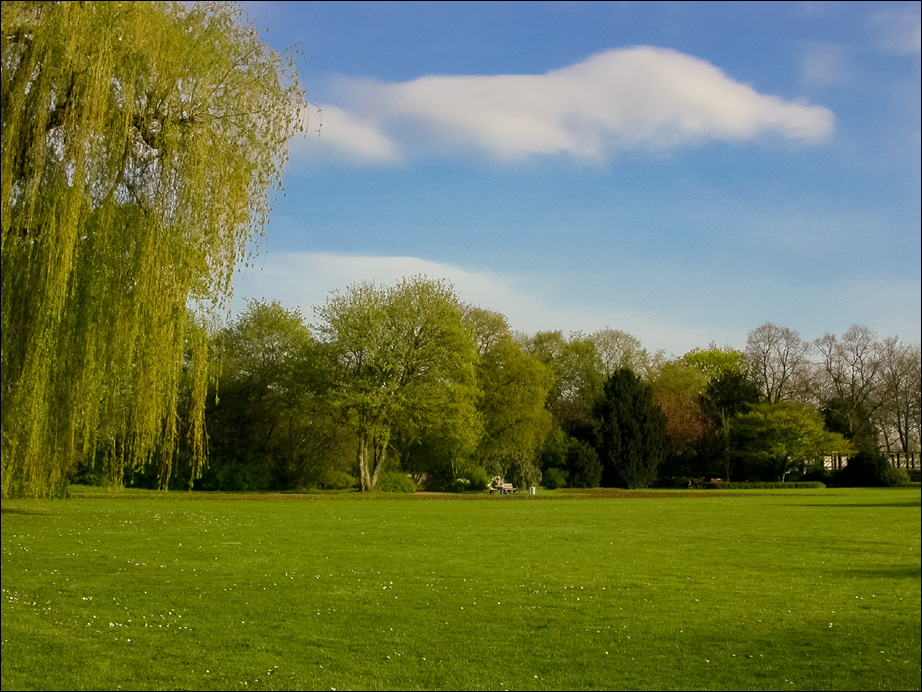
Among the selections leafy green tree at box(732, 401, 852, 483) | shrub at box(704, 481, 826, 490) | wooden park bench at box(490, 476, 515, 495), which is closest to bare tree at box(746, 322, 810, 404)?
leafy green tree at box(732, 401, 852, 483)

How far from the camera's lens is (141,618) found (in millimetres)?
10156

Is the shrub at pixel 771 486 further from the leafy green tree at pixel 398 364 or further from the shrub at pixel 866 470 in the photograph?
the leafy green tree at pixel 398 364

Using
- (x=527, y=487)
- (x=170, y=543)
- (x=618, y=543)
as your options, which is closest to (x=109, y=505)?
(x=170, y=543)

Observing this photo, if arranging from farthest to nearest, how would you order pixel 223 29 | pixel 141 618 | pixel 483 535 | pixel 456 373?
pixel 456 373
pixel 483 535
pixel 223 29
pixel 141 618

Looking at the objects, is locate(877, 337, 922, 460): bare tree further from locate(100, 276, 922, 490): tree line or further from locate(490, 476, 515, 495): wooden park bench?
locate(490, 476, 515, 495): wooden park bench

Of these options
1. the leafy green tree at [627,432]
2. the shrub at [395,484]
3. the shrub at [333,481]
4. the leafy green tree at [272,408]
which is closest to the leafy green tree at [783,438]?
the leafy green tree at [627,432]

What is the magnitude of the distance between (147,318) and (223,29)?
4.93 metres

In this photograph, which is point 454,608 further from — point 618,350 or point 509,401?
point 618,350

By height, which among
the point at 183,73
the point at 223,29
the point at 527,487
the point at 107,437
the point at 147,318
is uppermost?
the point at 223,29

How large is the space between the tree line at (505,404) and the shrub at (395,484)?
0.31 m

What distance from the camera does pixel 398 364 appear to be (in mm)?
44062

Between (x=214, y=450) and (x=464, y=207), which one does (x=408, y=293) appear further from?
(x=464, y=207)

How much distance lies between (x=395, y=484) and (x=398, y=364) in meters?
6.32

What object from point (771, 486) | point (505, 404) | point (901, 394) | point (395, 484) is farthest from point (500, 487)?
point (901, 394)
